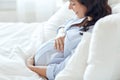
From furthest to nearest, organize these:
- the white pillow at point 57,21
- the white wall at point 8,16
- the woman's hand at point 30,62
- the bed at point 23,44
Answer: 1. the white wall at point 8,16
2. the white pillow at point 57,21
3. the woman's hand at point 30,62
4. the bed at point 23,44

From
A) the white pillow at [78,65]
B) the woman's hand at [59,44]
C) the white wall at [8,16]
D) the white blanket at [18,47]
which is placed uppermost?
the white pillow at [78,65]

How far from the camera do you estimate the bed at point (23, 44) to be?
4.37ft

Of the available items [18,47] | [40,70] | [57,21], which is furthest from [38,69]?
[57,21]

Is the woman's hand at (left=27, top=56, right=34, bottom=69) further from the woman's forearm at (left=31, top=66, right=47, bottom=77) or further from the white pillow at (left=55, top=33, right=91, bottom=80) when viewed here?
the white pillow at (left=55, top=33, right=91, bottom=80)

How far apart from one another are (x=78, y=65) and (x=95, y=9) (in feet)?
1.29

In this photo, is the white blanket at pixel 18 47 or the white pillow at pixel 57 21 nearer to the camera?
the white blanket at pixel 18 47

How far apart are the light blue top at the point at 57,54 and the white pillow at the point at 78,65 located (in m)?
0.15

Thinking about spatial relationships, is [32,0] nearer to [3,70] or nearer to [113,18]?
[3,70]

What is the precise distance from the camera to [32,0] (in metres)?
2.47

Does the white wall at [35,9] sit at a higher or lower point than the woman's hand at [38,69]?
lower

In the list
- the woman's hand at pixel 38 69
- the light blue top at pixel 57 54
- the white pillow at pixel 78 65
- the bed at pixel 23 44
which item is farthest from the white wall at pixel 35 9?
the white pillow at pixel 78 65

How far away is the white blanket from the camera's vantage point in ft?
4.42

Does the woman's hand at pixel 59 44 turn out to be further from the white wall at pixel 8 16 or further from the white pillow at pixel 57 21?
the white wall at pixel 8 16

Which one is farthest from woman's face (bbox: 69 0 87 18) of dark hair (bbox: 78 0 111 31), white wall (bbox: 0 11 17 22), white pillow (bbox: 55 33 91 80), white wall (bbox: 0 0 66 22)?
white wall (bbox: 0 11 17 22)
